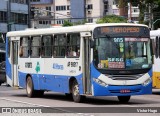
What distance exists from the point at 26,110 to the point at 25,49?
28.0ft

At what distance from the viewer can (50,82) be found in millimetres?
23859

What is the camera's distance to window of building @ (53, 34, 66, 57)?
2256 centimetres

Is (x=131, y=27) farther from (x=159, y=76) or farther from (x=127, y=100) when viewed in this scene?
(x=159, y=76)

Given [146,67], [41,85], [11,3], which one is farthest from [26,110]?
→ [11,3]

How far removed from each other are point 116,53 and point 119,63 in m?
0.36

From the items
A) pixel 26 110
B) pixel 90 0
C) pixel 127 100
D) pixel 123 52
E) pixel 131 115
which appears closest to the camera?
pixel 131 115

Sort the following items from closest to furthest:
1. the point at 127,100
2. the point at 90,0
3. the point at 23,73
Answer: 1. the point at 127,100
2. the point at 23,73
3. the point at 90,0

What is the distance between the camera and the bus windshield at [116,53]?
66.4 feet

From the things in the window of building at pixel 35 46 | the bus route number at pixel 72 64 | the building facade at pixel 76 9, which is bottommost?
the building facade at pixel 76 9

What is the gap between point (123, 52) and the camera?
66.7 feet

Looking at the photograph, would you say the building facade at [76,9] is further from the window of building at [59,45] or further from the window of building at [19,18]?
the window of building at [59,45]

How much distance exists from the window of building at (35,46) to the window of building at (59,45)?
158cm

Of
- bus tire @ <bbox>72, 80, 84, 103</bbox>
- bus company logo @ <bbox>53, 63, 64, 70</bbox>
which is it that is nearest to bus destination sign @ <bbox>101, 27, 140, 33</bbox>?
bus tire @ <bbox>72, 80, 84, 103</bbox>

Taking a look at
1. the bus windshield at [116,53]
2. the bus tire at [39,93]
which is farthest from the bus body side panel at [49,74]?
the bus windshield at [116,53]
